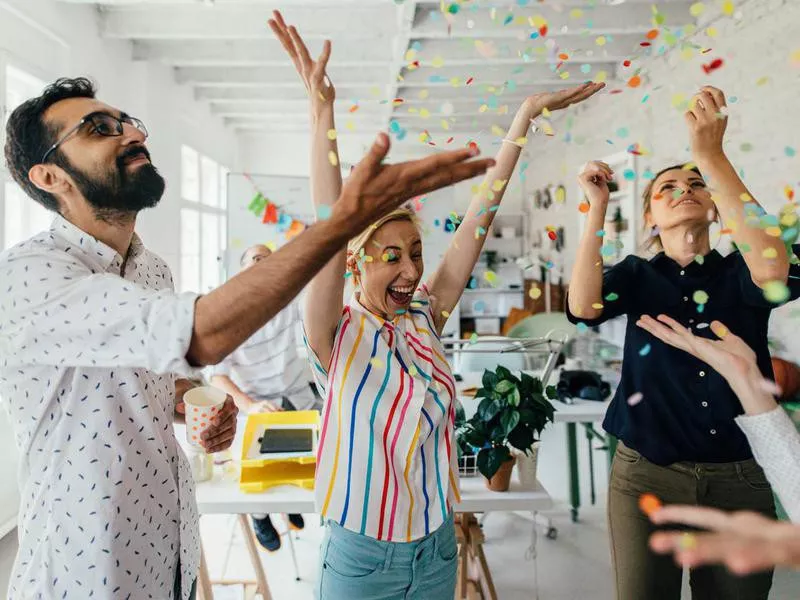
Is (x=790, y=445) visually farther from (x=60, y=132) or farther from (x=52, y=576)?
(x=60, y=132)

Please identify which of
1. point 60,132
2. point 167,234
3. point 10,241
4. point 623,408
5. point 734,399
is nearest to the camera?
point 60,132

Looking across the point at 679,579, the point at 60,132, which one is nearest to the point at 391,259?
the point at 60,132

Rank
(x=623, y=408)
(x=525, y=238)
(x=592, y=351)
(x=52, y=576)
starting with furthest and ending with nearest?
(x=525, y=238) < (x=592, y=351) < (x=623, y=408) < (x=52, y=576)

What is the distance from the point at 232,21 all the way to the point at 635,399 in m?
4.31

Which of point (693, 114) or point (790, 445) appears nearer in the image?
point (790, 445)

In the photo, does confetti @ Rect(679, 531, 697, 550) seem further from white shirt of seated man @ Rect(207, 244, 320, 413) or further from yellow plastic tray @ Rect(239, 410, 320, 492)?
white shirt of seated man @ Rect(207, 244, 320, 413)

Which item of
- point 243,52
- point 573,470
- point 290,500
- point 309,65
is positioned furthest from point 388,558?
point 243,52

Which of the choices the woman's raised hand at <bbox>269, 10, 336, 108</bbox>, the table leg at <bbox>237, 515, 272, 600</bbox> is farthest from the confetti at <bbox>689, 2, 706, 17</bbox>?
the table leg at <bbox>237, 515, 272, 600</bbox>

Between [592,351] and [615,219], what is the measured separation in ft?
4.62

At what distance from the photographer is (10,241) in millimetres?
3621

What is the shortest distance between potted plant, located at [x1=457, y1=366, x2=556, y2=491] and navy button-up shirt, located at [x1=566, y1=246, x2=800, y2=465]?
0.29 metres

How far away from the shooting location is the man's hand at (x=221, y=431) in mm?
1389

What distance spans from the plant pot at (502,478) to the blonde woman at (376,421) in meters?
0.66

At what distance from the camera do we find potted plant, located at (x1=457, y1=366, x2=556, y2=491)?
6.25 feet
